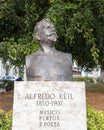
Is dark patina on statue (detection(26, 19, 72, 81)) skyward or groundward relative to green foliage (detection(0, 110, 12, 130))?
skyward

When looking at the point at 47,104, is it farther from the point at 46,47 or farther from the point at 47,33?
the point at 47,33

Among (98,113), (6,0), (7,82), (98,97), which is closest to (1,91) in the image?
(7,82)

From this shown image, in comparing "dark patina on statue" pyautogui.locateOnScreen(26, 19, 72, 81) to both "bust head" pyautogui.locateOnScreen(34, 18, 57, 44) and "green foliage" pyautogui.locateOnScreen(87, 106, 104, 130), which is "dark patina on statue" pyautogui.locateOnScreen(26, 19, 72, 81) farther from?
"green foliage" pyautogui.locateOnScreen(87, 106, 104, 130)

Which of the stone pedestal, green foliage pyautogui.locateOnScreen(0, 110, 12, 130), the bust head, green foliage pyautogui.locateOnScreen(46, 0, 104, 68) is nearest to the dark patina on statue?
the bust head

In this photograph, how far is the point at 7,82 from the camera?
2498 cm

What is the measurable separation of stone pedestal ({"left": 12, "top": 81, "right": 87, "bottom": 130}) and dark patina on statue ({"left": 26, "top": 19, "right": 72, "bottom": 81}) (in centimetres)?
59

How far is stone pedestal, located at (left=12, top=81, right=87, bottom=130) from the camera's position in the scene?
24.7 feet

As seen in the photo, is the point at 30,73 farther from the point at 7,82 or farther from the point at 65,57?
the point at 7,82

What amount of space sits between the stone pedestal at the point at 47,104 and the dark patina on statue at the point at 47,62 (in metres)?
0.59

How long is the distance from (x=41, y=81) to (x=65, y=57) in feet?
3.15

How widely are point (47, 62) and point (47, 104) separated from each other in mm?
920

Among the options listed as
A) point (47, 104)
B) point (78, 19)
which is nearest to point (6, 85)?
point (78, 19)

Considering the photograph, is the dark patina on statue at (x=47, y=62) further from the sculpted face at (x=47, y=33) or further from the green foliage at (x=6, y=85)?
the green foliage at (x=6, y=85)

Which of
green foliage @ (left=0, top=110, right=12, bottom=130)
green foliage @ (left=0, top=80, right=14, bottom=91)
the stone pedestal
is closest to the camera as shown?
the stone pedestal
